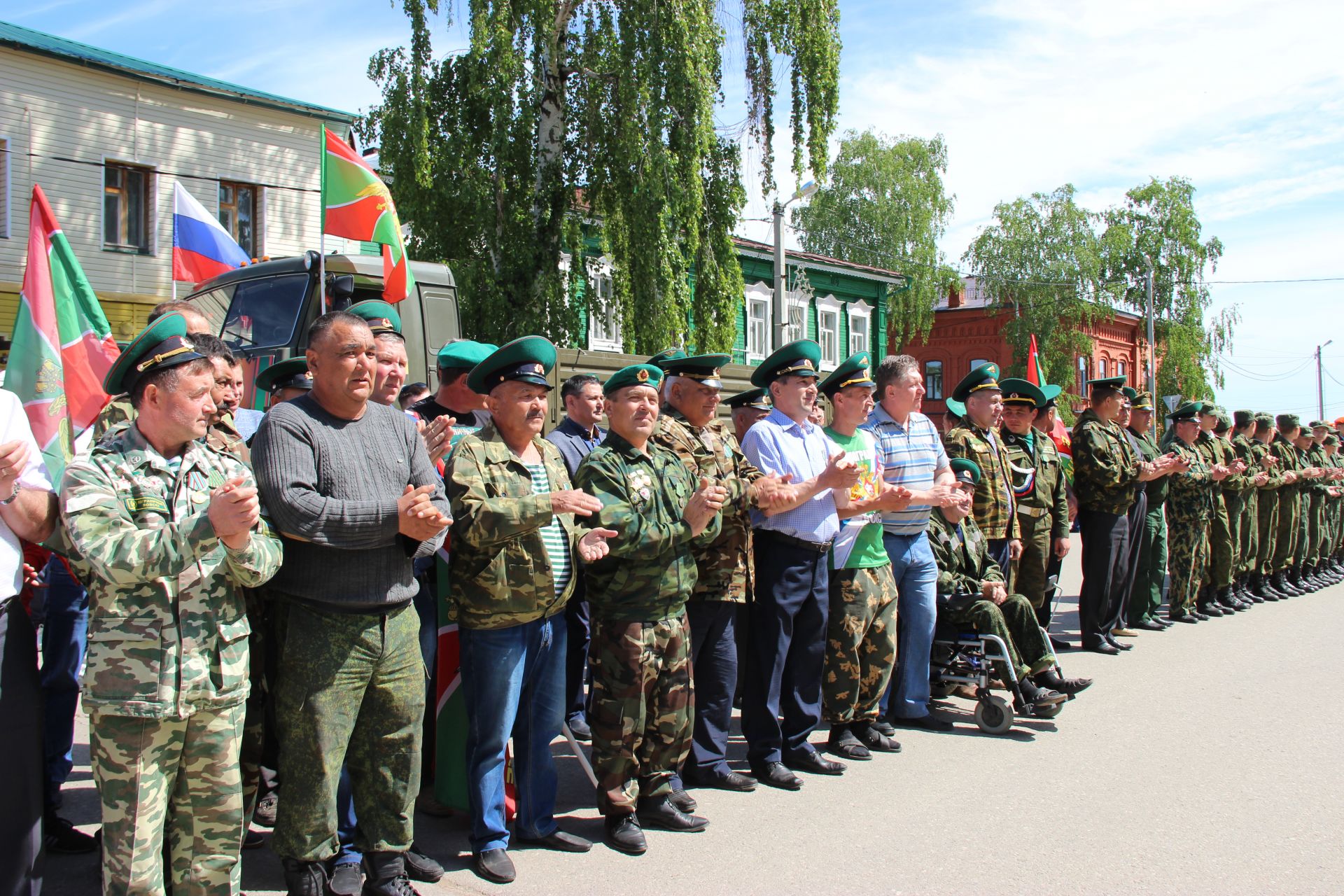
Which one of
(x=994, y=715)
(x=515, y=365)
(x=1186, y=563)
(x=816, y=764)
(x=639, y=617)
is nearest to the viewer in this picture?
(x=515, y=365)

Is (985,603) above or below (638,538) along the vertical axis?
below

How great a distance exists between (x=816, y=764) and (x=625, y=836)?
1.34 meters

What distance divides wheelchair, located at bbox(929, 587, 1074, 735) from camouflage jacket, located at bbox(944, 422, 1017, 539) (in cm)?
97

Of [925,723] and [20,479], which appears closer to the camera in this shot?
[20,479]

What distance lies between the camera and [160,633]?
290 cm

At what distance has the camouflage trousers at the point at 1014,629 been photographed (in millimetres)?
5844

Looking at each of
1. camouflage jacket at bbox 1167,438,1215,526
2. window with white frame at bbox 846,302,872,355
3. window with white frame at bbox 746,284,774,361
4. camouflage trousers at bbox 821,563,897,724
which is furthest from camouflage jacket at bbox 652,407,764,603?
window with white frame at bbox 846,302,872,355

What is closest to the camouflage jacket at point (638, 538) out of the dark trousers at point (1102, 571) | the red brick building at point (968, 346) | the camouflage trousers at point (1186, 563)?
the dark trousers at point (1102, 571)

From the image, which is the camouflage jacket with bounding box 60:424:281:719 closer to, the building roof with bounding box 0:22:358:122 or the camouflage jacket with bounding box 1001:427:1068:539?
the camouflage jacket with bounding box 1001:427:1068:539

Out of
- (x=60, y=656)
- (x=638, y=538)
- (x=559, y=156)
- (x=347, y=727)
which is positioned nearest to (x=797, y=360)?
(x=638, y=538)

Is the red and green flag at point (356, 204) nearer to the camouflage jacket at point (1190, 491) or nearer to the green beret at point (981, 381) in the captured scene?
the green beret at point (981, 381)

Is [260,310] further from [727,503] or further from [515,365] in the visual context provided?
[727,503]

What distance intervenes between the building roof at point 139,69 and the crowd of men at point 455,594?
13550 mm

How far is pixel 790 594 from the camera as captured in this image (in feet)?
16.2
